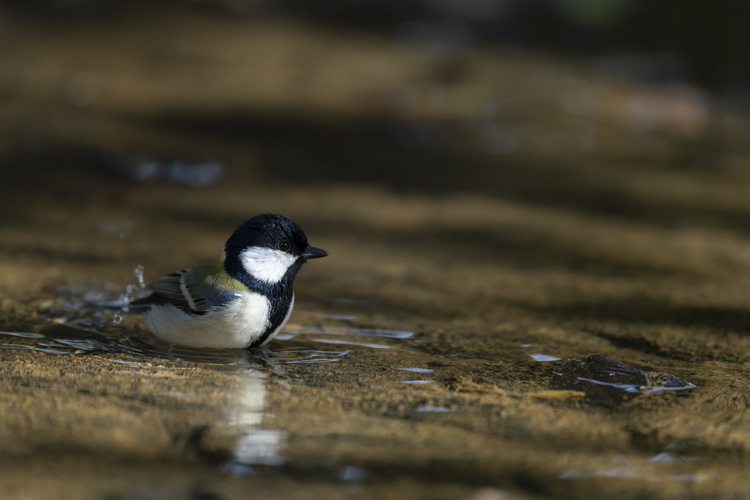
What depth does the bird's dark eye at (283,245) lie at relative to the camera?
9.80 feet

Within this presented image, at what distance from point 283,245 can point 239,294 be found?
29 cm

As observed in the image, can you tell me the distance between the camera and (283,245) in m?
3.00

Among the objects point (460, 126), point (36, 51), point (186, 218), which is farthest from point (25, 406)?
point (36, 51)

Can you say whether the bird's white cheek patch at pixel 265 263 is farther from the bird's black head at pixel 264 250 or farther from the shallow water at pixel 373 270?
the shallow water at pixel 373 270

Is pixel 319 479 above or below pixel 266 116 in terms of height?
below

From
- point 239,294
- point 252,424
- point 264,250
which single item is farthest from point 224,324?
point 252,424

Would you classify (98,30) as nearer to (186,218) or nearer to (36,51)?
(36,51)

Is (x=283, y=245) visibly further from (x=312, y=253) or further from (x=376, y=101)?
(x=376, y=101)

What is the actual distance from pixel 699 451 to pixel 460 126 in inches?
212

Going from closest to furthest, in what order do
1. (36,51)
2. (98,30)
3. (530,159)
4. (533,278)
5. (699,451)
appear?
(699,451)
(533,278)
(530,159)
(36,51)
(98,30)

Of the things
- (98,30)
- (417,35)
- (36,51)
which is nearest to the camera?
(36,51)

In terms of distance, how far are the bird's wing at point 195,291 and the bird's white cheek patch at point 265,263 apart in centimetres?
9

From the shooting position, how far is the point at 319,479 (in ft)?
6.06

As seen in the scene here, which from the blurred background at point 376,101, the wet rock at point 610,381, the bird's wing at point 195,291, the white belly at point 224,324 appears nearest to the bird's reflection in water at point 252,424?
the white belly at point 224,324
